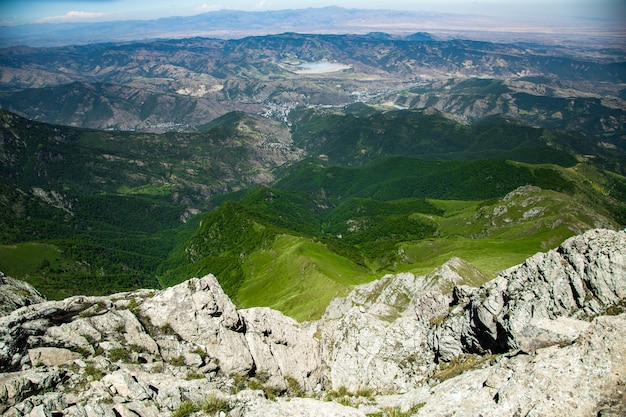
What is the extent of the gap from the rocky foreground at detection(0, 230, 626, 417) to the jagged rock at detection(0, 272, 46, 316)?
297 millimetres

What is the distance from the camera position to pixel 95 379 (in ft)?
112

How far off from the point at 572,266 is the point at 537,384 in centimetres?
2329

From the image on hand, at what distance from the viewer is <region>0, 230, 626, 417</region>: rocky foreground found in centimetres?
2817

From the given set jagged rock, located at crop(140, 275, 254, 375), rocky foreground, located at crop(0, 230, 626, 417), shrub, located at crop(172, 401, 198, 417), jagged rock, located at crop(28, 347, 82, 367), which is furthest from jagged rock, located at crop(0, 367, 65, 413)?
jagged rock, located at crop(140, 275, 254, 375)

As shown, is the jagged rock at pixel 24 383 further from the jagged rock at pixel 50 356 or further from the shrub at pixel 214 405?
the shrub at pixel 214 405

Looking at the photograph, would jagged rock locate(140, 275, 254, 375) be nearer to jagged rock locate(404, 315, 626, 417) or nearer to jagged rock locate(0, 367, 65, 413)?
jagged rock locate(0, 367, 65, 413)

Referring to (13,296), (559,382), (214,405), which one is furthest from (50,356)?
(559,382)

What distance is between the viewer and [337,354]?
56031mm

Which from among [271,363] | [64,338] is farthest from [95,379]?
[271,363]

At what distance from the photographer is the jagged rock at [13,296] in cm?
5074

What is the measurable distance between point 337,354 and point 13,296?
46892 millimetres

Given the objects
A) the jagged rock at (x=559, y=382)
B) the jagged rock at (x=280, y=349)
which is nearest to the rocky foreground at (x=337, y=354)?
the jagged rock at (x=559, y=382)

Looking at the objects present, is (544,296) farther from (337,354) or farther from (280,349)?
(280,349)

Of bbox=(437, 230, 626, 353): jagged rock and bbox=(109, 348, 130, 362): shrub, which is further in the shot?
bbox=(437, 230, 626, 353): jagged rock
